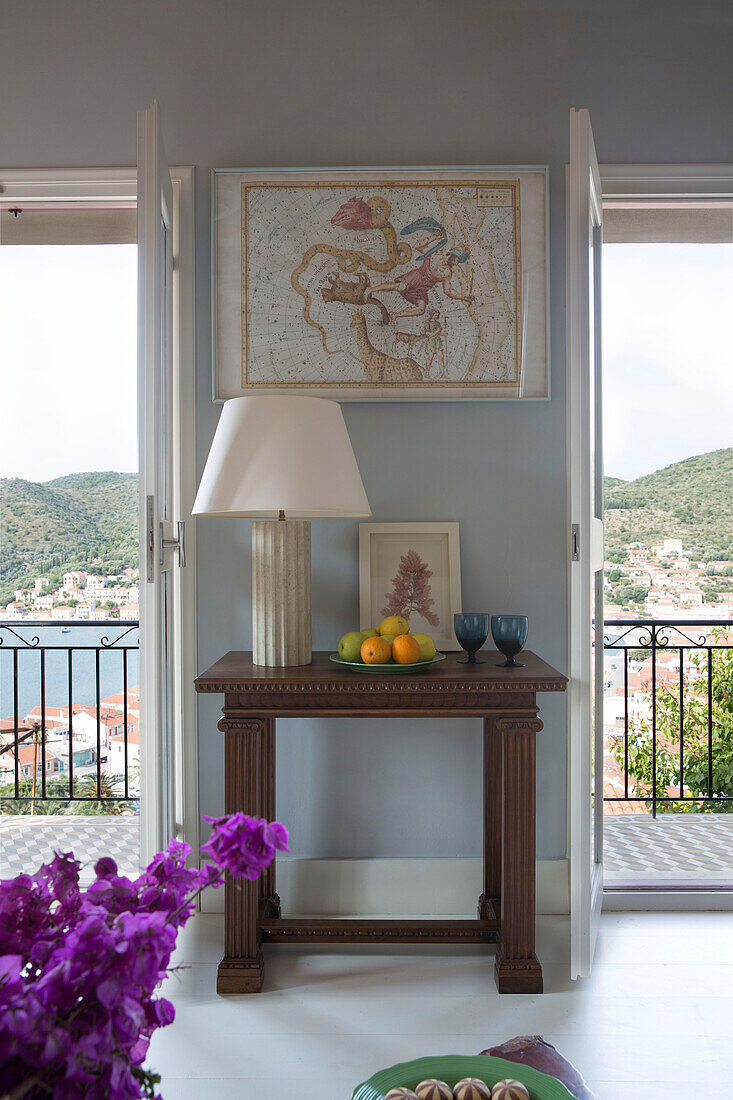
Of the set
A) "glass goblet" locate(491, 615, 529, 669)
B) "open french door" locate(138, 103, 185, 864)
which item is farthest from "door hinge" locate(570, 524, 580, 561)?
"open french door" locate(138, 103, 185, 864)

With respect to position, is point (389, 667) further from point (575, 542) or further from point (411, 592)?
point (575, 542)

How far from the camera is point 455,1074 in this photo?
975 millimetres

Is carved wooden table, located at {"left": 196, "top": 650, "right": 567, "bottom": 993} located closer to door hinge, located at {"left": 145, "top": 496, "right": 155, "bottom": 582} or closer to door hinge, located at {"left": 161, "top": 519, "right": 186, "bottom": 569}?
door hinge, located at {"left": 145, "top": 496, "right": 155, "bottom": 582}

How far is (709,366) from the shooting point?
2.68 m

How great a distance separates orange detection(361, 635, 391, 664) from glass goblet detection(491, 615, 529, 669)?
9.8 inches

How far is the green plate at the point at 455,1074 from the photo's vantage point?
95cm

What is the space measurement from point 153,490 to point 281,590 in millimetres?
411

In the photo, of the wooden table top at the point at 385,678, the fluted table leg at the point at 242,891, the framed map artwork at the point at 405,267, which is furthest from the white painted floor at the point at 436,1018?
the framed map artwork at the point at 405,267

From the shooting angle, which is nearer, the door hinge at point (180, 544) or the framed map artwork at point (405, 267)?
the door hinge at point (180, 544)

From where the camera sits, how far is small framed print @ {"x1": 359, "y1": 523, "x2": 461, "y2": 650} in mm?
2371

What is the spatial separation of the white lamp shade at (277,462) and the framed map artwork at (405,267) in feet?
1.63

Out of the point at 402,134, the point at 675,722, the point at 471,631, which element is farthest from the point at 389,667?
the point at 675,722

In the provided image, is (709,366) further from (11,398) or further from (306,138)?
(11,398)

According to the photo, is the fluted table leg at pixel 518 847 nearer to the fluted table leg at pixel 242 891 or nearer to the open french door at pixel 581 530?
the open french door at pixel 581 530
